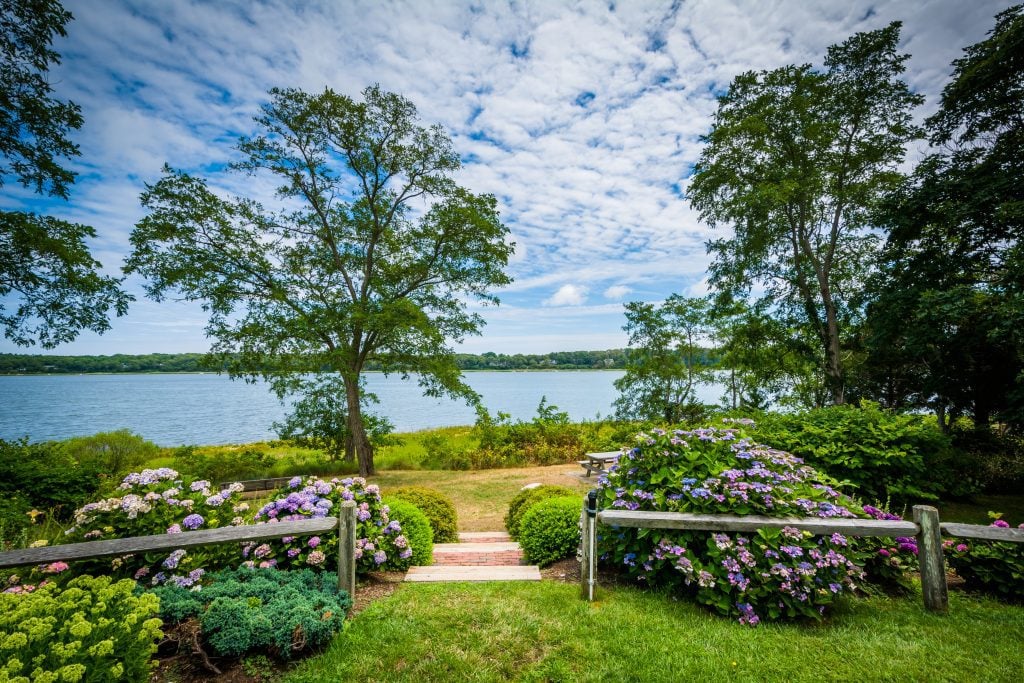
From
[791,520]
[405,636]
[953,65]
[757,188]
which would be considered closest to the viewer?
[405,636]

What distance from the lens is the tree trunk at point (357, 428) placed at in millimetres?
12523

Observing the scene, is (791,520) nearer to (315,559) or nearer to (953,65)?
(315,559)

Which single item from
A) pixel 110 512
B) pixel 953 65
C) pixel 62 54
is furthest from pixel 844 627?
pixel 62 54

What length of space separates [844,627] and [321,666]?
4242 millimetres

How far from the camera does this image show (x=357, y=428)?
12742mm

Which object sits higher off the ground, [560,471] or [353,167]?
[353,167]

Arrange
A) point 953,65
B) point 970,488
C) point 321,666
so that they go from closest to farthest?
point 321,666 → point 970,488 → point 953,65

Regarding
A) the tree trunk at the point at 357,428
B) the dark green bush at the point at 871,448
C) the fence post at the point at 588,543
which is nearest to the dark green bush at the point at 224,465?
the tree trunk at the point at 357,428

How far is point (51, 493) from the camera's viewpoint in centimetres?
748

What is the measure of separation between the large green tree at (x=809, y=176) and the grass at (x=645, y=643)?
1272cm

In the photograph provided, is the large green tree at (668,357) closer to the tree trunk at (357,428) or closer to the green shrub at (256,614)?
the tree trunk at (357,428)

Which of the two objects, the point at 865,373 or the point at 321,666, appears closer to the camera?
the point at 321,666

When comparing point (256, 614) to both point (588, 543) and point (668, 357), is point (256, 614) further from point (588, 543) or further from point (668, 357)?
point (668, 357)

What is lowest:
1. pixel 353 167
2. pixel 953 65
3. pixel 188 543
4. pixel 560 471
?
pixel 560 471
